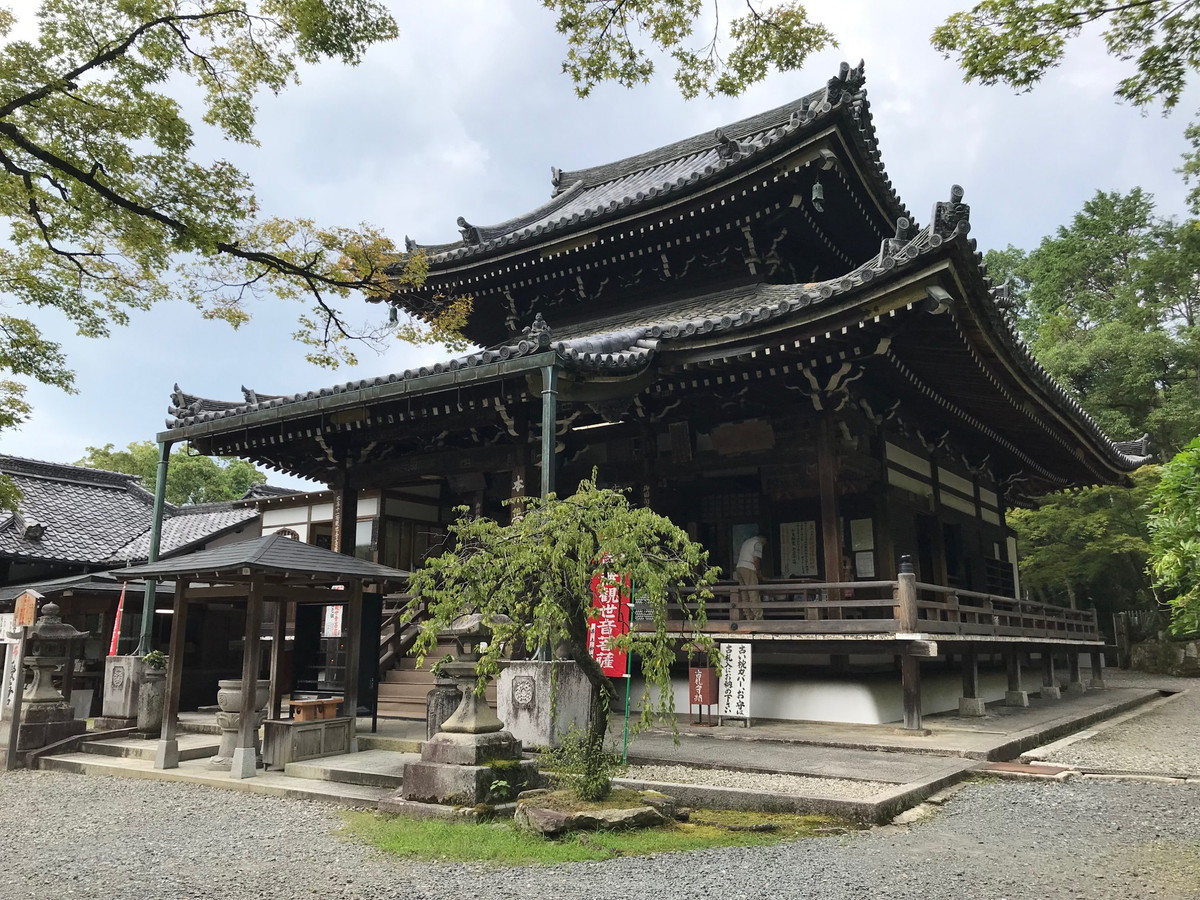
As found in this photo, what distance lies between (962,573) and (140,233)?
47.6ft

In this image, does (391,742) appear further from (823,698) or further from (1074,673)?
(1074,673)

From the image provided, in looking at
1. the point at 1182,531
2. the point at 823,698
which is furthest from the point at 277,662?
the point at 1182,531

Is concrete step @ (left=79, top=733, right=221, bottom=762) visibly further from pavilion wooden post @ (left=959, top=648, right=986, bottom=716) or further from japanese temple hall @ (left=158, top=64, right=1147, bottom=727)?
pavilion wooden post @ (left=959, top=648, right=986, bottom=716)

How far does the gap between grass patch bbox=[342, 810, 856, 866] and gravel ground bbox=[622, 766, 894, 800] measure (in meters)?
0.50

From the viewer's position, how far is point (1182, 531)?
170 inches

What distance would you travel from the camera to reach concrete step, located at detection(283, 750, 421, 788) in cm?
787

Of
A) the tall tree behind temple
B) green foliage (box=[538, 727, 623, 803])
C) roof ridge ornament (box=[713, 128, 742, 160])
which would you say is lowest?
green foliage (box=[538, 727, 623, 803])

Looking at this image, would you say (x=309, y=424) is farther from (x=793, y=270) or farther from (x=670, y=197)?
(x=793, y=270)

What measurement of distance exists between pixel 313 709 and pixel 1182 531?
801cm

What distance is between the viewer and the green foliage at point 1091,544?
23.7 meters

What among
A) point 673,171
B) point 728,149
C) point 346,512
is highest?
point 673,171

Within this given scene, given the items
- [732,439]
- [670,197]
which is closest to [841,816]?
[732,439]

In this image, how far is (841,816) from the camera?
6211mm

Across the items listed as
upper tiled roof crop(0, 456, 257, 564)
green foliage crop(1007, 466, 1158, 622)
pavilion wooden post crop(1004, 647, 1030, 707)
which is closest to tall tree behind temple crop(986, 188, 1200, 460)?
green foliage crop(1007, 466, 1158, 622)
